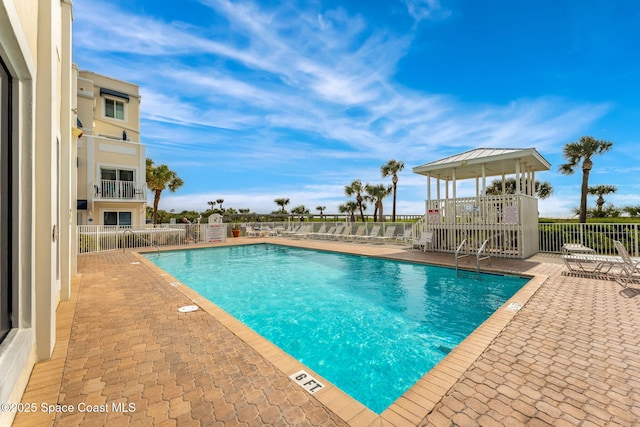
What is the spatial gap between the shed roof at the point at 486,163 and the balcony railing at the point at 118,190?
1615 cm

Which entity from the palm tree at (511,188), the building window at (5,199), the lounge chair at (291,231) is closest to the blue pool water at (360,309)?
the building window at (5,199)

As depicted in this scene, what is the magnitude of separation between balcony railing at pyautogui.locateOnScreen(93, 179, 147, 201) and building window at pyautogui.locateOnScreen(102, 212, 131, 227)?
1.19 metres

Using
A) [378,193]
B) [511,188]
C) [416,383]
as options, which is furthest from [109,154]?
[511,188]

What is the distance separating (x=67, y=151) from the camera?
180 inches

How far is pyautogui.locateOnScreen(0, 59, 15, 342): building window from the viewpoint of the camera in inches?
80.2

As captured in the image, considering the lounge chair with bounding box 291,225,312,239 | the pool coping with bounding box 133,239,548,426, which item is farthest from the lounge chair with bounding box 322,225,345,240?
the pool coping with bounding box 133,239,548,426

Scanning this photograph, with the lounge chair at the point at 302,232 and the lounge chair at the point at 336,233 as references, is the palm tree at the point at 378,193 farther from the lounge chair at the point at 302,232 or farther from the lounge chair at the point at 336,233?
the lounge chair at the point at 336,233

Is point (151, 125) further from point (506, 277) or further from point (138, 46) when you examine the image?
point (506, 277)

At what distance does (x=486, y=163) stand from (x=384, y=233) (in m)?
6.51

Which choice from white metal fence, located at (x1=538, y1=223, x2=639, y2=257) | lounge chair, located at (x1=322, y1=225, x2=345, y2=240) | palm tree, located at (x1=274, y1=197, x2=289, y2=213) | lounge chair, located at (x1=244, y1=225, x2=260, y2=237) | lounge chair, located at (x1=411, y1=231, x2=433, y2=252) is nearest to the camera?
white metal fence, located at (x1=538, y1=223, x2=639, y2=257)

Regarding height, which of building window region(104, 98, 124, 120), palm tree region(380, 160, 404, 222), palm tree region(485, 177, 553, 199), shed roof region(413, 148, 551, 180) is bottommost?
shed roof region(413, 148, 551, 180)

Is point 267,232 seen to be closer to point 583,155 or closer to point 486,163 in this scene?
point 486,163

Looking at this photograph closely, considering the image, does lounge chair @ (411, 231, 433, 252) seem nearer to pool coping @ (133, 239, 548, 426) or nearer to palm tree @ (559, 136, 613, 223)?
pool coping @ (133, 239, 548, 426)

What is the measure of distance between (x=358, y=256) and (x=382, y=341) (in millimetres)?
7372
